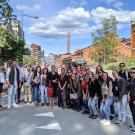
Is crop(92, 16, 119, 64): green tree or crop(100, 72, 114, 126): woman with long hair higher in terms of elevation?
crop(92, 16, 119, 64): green tree

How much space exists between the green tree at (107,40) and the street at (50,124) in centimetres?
7454

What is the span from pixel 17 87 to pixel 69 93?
97.4 inches

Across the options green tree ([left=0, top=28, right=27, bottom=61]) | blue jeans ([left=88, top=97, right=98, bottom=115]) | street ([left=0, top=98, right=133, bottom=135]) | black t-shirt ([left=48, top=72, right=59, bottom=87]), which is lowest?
street ([left=0, top=98, right=133, bottom=135])

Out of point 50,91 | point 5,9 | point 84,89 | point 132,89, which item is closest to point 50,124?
point 132,89

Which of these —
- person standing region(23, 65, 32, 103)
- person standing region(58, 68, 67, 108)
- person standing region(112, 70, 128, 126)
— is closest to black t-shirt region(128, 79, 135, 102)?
person standing region(112, 70, 128, 126)

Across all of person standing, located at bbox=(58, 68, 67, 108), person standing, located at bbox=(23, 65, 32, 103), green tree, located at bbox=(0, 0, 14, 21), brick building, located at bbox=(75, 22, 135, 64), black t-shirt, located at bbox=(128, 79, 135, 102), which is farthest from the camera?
brick building, located at bbox=(75, 22, 135, 64)

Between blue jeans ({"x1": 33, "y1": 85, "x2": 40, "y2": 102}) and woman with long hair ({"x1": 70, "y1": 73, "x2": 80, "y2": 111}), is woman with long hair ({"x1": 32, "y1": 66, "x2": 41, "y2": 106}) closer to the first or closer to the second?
blue jeans ({"x1": 33, "y1": 85, "x2": 40, "y2": 102})

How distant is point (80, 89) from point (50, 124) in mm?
3888

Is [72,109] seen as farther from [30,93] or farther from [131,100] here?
[131,100]

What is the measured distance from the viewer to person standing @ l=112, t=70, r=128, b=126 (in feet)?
41.5

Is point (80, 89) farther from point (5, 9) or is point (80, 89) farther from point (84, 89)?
point (5, 9)

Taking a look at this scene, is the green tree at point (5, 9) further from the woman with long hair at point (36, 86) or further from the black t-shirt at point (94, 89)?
the black t-shirt at point (94, 89)

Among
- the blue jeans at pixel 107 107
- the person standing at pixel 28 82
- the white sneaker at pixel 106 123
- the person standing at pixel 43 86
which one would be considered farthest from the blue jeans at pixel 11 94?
the white sneaker at pixel 106 123

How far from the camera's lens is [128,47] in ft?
379
